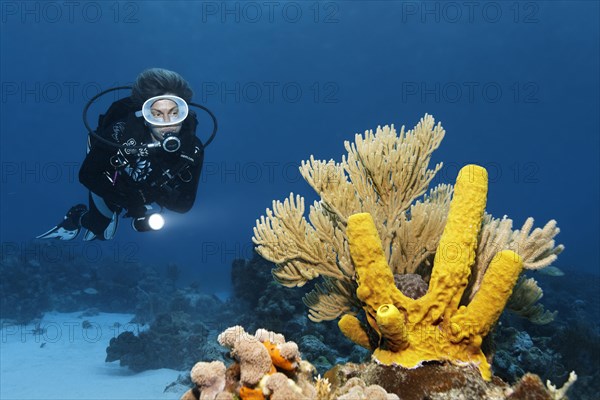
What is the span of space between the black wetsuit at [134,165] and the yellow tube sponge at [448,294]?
4454 millimetres

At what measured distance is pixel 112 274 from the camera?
23.5 meters

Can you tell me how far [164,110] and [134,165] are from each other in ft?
3.56

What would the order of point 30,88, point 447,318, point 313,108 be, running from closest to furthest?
point 447,318 < point 30,88 < point 313,108

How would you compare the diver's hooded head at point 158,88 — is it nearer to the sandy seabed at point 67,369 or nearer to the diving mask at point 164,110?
the diving mask at point 164,110

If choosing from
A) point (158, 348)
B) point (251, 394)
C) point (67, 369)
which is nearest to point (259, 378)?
point (251, 394)

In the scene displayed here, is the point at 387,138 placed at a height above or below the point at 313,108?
below

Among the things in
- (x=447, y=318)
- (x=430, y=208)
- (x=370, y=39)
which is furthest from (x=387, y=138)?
(x=370, y=39)

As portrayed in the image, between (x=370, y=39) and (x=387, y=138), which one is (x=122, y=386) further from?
(x=370, y=39)

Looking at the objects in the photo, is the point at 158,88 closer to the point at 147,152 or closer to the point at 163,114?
the point at 163,114

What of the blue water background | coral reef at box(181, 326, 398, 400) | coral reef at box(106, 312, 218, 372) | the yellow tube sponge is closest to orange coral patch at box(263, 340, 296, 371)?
coral reef at box(181, 326, 398, 400)

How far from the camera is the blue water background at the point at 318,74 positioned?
Answer: 43906 mm

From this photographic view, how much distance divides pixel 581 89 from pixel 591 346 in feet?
207

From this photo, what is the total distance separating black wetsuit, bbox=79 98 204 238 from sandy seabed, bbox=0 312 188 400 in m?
4.67

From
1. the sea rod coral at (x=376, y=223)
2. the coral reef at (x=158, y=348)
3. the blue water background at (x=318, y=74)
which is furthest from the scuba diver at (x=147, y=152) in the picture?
the blue water background at (x=318, y=74)
